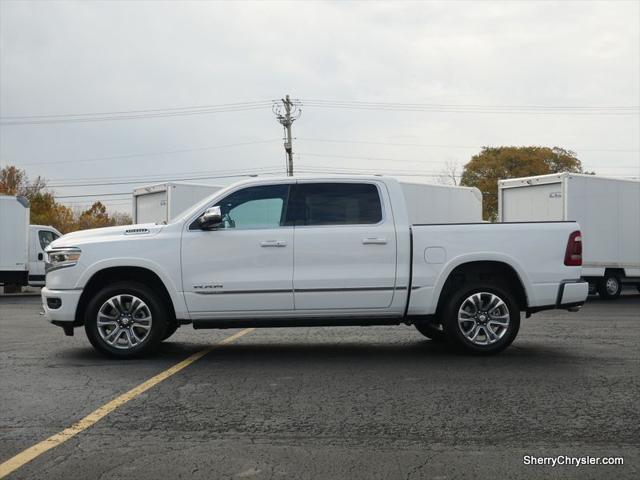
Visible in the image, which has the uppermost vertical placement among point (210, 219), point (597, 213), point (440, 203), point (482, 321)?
point (440, 203)

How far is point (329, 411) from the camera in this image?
529cm

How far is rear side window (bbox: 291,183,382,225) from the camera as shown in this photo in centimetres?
784

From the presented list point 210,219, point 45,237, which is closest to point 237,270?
point 210,219

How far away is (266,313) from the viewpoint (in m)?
7.60

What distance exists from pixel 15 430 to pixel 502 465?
127 inches

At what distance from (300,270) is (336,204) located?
893 mm

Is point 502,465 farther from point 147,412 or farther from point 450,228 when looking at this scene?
point 450,228

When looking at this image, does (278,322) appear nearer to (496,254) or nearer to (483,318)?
(483,318)

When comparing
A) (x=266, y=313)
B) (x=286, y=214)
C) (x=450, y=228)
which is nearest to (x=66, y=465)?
(x=266, y=313)

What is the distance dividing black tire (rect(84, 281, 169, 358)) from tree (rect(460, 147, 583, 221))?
53.4 m

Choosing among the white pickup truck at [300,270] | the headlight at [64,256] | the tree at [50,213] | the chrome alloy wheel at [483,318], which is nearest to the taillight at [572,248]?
the white pickup truck at [300,270]

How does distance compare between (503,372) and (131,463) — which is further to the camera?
(503,372)

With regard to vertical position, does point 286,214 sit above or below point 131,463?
above

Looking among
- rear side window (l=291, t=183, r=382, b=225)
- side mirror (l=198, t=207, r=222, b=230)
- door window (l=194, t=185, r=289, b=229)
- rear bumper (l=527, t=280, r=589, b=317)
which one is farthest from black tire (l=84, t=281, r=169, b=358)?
rear bumper (l=527, t=280, r=589, b=317)
